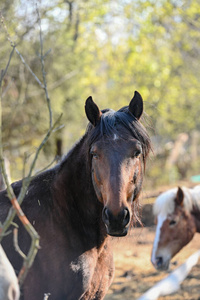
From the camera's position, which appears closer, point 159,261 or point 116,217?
point 116,217

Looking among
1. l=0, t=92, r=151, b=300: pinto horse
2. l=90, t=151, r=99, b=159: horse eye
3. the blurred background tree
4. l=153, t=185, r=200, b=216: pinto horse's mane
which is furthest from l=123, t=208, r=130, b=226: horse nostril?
the blurred background tree

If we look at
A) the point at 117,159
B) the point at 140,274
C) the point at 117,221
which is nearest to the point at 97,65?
the point at 140,274

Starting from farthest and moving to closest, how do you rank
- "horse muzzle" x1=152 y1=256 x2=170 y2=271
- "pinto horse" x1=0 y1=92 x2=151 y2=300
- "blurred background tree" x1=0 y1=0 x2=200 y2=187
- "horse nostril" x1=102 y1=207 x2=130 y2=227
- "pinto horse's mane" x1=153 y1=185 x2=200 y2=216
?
"blurred background tree" x1=0 y1=0 x2=200 y2=187 < "pinto horse's mane" x1=153 y1=185 x2=200 y2=216 < "horse muzzle" x1=152 y1=256 x2=170 y2=271 < "pinto horse" x1=0 y1=92 x2=151 y2=300 < "horse nostril" x1=102 y1=207 x2=130 y2=227

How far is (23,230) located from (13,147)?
8.14 meters

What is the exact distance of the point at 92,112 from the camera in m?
2.41

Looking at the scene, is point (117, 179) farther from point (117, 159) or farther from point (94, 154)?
point (94, 154)

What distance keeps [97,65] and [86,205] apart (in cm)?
1055

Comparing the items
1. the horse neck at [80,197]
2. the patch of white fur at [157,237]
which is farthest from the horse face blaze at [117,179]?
the patch of white fur at [157,237]

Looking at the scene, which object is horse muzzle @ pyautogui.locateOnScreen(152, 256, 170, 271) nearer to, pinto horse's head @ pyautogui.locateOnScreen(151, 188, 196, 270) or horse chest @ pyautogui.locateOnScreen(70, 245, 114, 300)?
pinto horse's head @ pyautogui.locateOnScreen(151, 188, 196, 270)

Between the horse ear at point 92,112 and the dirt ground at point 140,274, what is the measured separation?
6.46 feet

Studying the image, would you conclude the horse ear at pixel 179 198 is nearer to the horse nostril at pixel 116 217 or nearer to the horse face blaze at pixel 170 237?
the horse face blaze at pixel 170 237

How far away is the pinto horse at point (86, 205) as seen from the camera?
7.00ft

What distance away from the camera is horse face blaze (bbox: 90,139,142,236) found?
1.99m

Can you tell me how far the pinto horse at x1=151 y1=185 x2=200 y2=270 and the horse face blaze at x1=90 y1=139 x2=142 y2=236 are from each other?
2.39 meters
